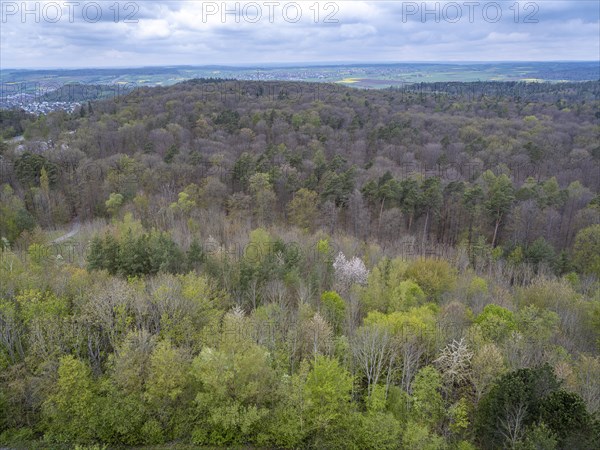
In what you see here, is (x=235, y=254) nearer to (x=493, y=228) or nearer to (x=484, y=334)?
(x=484, y=334)

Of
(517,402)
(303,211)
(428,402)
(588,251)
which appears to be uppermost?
(303,211)

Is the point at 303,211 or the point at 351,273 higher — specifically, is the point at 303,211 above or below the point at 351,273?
above

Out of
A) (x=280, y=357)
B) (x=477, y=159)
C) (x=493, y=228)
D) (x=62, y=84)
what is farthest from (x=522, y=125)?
(x=62, y=84)

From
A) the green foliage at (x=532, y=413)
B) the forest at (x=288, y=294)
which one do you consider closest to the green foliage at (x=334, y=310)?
the forest at (x=288, y=294)

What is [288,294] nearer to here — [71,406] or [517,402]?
[71,406]

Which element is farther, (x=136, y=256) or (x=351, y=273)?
(x=351, y=273)

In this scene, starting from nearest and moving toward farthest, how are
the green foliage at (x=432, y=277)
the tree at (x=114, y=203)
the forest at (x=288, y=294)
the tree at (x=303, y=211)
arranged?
the forest at (x=288, y=294) < the green foliage at (x=432, y=277) < the tree at (x=114, y=203) < the tree at (x=303, y=211)

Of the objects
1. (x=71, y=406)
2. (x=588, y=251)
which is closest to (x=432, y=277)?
(x=588, y=251)

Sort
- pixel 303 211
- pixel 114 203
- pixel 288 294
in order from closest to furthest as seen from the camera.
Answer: pixel 288 294 < pixel 114 203 < pixel 303 211

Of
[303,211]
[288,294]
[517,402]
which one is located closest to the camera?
[517,402]

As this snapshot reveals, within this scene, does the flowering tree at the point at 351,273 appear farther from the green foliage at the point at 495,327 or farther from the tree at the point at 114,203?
the tree at the point at 114,203
